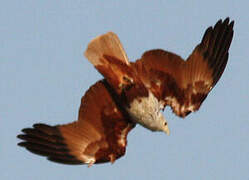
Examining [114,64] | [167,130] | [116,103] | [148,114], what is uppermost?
[114,64]

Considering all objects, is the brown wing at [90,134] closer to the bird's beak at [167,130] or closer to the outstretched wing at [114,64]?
the outstretched wing at [114,64]

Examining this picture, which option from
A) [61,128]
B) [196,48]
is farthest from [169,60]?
[61,128]

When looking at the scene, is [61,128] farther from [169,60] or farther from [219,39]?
[219,39]

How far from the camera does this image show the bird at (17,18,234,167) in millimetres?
15688

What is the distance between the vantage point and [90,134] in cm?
1595

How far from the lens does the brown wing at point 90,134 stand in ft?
51.3

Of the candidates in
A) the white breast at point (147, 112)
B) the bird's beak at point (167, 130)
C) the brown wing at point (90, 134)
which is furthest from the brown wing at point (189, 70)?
→ the brown wing at point (90, 134)

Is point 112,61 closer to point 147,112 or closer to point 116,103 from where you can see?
point 116,103

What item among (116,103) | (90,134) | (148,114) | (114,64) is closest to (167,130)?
(148,114)

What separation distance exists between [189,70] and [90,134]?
7.24ft

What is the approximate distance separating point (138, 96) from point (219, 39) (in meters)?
1.97

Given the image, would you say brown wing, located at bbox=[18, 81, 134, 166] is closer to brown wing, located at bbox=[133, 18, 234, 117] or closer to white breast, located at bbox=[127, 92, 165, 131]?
white breast, located at bbox=[127, 92, 165, 131]

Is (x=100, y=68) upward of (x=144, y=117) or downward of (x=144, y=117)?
upward

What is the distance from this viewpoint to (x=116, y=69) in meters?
15.9
